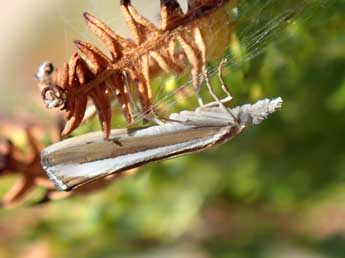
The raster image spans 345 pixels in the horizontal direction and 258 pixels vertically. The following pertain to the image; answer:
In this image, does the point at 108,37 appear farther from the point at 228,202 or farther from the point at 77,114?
the point at 228,202

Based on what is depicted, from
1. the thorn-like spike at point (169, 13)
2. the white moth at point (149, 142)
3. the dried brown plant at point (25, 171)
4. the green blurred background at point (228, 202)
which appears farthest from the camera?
the green blurred background at point (228, 202)

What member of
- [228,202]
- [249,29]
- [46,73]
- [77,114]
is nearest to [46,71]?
[46,73]

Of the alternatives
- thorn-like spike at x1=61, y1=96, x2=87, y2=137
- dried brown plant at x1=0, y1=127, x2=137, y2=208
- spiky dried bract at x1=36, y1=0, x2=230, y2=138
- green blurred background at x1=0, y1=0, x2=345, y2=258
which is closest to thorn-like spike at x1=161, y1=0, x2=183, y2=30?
spiky dried bract at x1=36, y1=0, x2=230, y2=138

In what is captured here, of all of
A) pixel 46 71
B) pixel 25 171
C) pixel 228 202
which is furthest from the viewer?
pixel 228 202

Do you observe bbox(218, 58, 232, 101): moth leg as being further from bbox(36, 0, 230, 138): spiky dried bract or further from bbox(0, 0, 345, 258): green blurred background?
bbox(0, 0, 345, 258): green blurred background

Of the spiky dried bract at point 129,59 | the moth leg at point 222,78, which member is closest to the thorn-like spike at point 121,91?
the spiky dried bract at point 129,59

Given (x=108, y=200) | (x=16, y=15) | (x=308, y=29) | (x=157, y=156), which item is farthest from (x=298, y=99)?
(x=16, y=15)

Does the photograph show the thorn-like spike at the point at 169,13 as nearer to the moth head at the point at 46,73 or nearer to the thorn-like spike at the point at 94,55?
the thorn-like spike at the point at 94,55
